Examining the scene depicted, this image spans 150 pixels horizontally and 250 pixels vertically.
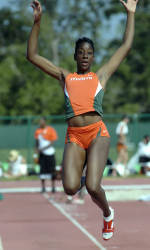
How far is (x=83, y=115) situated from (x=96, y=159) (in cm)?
51

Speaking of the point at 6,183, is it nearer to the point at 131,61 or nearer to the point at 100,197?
the point at 100,197

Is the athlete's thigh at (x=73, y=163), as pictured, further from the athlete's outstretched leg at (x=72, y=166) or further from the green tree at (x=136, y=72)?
the green tree at (x=136, y=72)

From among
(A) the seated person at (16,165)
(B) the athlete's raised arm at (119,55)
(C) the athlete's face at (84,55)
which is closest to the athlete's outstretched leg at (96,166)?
(B) the athlete's raised arm at (119,55)

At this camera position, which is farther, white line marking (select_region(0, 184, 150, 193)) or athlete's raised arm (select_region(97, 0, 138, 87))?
white line marking (select_region(0, 184, 150, 193))

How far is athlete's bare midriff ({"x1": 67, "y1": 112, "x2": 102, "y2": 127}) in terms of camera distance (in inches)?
247

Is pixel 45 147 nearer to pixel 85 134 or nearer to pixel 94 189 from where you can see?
pixel 85 134

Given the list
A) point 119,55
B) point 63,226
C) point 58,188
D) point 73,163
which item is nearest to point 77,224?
point 63,226

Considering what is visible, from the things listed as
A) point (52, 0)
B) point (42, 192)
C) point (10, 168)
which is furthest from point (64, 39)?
point (42, 192)

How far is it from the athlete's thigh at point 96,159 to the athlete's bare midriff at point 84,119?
211 millimetres

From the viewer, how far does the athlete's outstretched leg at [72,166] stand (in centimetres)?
607

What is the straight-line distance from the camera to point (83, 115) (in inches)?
247

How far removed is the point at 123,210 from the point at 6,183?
723 centimetres

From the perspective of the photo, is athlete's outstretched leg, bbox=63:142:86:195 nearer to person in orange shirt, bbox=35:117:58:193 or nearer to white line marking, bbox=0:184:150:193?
person in orange shirt, bbox=35:117:58:193

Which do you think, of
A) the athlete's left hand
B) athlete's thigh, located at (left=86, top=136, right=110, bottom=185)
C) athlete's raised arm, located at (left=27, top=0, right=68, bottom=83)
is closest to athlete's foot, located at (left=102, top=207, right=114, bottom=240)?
athlete's thigh, located at (left=86, top=136, right=110, bottom=185)
